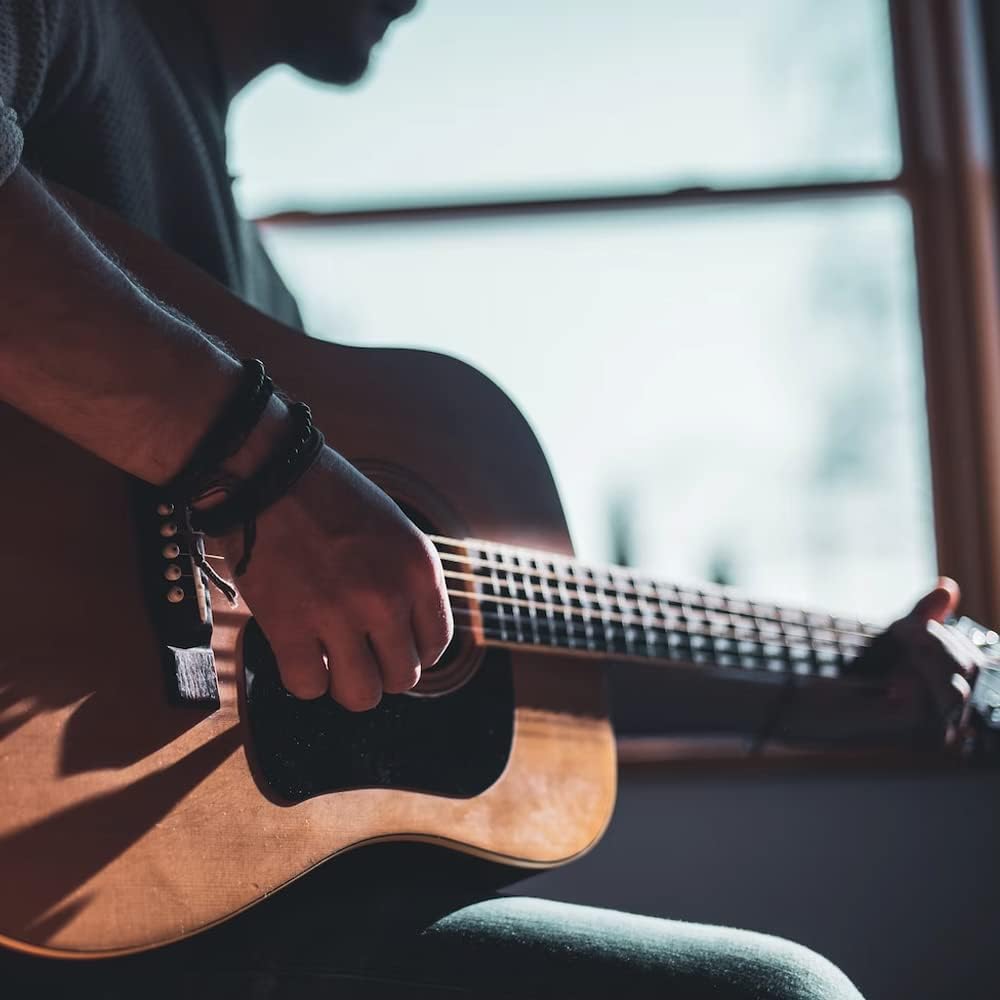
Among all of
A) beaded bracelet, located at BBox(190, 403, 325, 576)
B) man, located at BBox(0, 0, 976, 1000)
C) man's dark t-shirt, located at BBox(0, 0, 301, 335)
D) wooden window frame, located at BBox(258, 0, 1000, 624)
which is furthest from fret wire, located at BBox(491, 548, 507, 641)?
wooden window frame, located at BBox(258, 0, 1000, 624)

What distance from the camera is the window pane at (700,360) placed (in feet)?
5.59

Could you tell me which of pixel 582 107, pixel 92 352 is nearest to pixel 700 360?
pixel 582 107

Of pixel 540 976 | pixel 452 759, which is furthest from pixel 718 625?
pixel 540 976

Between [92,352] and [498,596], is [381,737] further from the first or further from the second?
[92,352]

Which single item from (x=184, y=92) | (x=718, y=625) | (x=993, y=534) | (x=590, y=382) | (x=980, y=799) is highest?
(x=184, y=92)

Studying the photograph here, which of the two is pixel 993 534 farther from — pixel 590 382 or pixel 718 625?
pixel 718 625

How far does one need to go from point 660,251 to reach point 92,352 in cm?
134

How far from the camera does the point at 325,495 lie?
0.67m

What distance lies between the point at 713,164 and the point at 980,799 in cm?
114

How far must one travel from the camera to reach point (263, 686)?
713 mm

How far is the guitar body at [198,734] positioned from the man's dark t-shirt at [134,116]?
123mm

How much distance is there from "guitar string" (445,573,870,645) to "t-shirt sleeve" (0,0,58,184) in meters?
0.47

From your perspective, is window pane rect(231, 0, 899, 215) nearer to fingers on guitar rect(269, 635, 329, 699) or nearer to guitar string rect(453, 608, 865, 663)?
guitar string rect(453, 608, 865, 663)

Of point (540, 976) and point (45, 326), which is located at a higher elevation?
point (45, 326)
